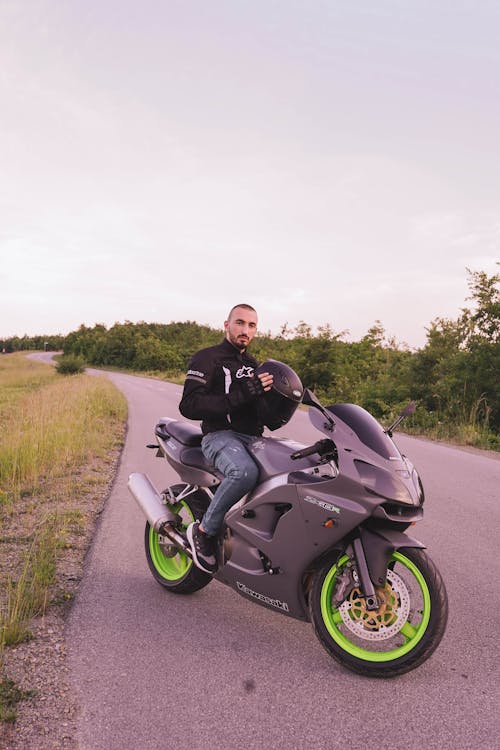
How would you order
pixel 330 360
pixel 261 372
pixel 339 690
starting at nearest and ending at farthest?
pixel 339 690 → pixel 261 372 → pixel 330 360

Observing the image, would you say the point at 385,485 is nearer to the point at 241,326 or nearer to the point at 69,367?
the point at 241,326

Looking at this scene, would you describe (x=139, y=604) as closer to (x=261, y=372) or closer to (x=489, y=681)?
(x=261, y=372)

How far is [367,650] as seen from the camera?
2.94 meters

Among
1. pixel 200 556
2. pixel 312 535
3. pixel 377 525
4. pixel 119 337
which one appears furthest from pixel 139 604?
pixel 119 337

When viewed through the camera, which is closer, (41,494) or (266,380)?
(266,380)

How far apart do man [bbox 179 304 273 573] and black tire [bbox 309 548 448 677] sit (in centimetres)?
75

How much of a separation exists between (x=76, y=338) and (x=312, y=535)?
11951cm

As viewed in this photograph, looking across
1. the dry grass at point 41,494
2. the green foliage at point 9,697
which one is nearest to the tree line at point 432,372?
the dry grass at point 41,494

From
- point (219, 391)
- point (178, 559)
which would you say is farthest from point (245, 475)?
point (178, 559)

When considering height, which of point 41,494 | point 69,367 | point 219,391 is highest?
point 219,391

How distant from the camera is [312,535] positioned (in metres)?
2.90

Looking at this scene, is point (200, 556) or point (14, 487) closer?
point (200, 556)

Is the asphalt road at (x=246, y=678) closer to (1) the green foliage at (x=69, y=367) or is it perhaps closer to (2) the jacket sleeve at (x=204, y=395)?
(2) the jacket sleeve at (x=204, y=395)

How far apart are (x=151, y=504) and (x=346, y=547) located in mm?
1717
